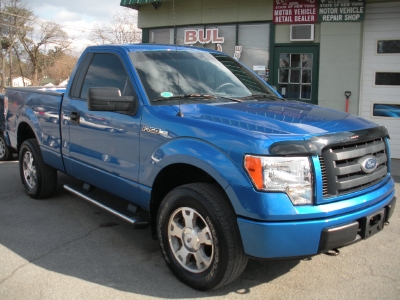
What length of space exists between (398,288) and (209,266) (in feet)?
5.09

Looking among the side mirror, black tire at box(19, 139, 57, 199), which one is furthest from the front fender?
black tire at box(19, 139, 57, 199)

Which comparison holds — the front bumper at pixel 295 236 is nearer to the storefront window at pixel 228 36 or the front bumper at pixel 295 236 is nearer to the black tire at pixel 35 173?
the black tire at pixel 35 173

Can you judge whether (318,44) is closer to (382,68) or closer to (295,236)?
(382,68)

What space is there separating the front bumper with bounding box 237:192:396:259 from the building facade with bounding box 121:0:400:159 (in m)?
6.12

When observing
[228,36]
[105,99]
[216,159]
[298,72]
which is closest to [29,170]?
[105,99]

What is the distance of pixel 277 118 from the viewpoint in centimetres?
344

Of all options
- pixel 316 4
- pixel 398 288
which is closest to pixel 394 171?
pixel 316 4

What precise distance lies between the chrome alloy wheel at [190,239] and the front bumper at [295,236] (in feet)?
1.23

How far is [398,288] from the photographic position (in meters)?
3.52

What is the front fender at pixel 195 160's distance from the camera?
3.06 meters

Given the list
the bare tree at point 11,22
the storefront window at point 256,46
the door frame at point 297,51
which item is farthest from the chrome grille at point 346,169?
the bare tree at point 11,22

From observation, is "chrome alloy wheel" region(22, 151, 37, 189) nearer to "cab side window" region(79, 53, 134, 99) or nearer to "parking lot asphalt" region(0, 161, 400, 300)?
"parking lot asphalt" region(0, 161, 400, 300)

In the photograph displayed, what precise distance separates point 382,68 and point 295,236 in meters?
7.53

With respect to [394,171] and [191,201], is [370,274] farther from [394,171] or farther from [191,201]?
[394,171]
